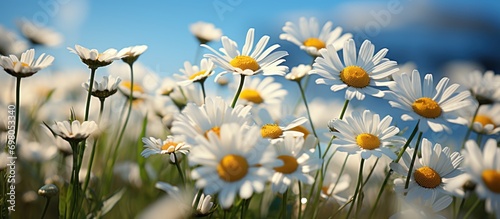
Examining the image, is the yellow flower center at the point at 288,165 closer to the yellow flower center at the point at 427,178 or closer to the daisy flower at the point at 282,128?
the daisy flower at the point at 282,128

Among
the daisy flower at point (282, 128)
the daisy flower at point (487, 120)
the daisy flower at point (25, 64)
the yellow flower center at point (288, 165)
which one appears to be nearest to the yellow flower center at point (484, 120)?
the daisy flower at point (487, 120)

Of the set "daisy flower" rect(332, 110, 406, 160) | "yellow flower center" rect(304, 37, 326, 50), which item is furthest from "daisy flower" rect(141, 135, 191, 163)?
"yellow flower center" rect(304, 37, 326, 50)

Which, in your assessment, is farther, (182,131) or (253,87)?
(253,87)

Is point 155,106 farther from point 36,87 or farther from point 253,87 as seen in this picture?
point 36,87

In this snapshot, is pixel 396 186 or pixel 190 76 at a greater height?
pixel 190 76

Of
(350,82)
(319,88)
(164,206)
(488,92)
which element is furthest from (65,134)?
(319,88)
